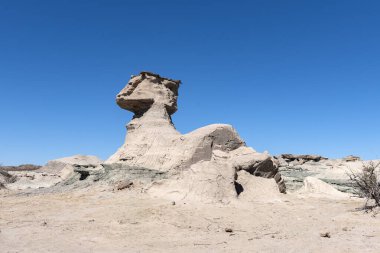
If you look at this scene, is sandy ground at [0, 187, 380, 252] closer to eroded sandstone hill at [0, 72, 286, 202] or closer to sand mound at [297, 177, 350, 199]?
eroded sandstone hill at [0, 72, 286, 202]

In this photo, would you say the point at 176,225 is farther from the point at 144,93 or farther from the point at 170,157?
the point at 144,93

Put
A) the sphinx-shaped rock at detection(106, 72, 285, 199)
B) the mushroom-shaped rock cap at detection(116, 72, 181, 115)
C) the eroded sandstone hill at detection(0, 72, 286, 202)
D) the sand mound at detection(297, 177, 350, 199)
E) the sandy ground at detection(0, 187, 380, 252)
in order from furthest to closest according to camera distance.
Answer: the mushroom-shaped rock cap at detection(116, 72, 181, 115) < the sand mound at detection(297, 177, 350, 199) < the sphinx-shaped rock at detection(106, 72, 285, 199) < the eroded sandstone hill at detection(0, 72, 286, 202) < the sandy ground at detection(0, 187, 380, 252)

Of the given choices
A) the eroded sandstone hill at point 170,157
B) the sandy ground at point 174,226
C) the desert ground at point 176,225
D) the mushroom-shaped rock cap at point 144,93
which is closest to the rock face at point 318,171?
the desert ground at point 176,225

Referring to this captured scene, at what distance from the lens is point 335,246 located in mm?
5535

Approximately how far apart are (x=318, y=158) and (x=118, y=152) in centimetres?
1786

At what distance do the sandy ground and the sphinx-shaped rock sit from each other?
1.34 meters

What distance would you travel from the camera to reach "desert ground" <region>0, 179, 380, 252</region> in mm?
5609

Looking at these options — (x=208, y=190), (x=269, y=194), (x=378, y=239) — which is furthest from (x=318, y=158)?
(x=378, y=239)

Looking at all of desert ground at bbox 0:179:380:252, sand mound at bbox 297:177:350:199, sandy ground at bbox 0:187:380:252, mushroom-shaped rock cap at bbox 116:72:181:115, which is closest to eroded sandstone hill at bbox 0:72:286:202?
mushroom-shaped rock cap at bbox 116:72:181:115

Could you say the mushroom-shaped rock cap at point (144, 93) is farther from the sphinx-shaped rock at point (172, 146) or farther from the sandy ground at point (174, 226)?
→ the sandy ground at point (174, 226)

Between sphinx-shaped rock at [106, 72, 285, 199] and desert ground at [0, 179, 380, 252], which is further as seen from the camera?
sphinx-shaped rock at [106, 72, 285, 199]

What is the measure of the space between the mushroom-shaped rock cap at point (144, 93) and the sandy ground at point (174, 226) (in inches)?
189

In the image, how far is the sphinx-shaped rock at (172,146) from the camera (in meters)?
10.4

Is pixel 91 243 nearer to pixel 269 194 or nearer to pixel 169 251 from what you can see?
pixel 169 251
